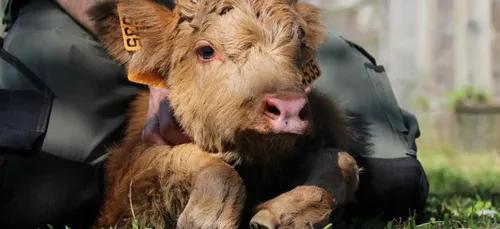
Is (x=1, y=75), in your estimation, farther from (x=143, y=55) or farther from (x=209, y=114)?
(x=209, y=114)

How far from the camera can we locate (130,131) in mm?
4129

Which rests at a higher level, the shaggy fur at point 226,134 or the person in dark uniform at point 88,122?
the shaggy fur at point 226,134

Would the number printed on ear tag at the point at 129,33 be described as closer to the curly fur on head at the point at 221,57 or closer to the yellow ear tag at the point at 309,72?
the curly fur on head at the point at 221,57

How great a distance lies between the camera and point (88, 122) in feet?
14.1

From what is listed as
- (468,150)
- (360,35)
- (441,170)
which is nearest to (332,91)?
(441,170)

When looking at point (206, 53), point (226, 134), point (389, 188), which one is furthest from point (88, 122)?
point (389, 188)

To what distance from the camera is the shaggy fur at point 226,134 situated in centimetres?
336

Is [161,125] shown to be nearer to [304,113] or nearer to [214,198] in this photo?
[214,198]

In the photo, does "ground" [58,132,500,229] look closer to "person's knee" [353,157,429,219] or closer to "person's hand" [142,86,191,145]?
"person's knee" [353,157,429,219]

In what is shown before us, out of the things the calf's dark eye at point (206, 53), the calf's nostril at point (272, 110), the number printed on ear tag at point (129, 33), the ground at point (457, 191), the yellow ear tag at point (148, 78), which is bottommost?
the ground at point (457, 191)

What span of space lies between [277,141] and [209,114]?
0.33 metres

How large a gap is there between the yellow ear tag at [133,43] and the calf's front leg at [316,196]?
2.33 feet

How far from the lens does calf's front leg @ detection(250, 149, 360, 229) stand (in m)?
3.34

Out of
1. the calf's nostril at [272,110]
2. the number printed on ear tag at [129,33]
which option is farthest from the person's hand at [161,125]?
the calf's nostril at [272,110]
